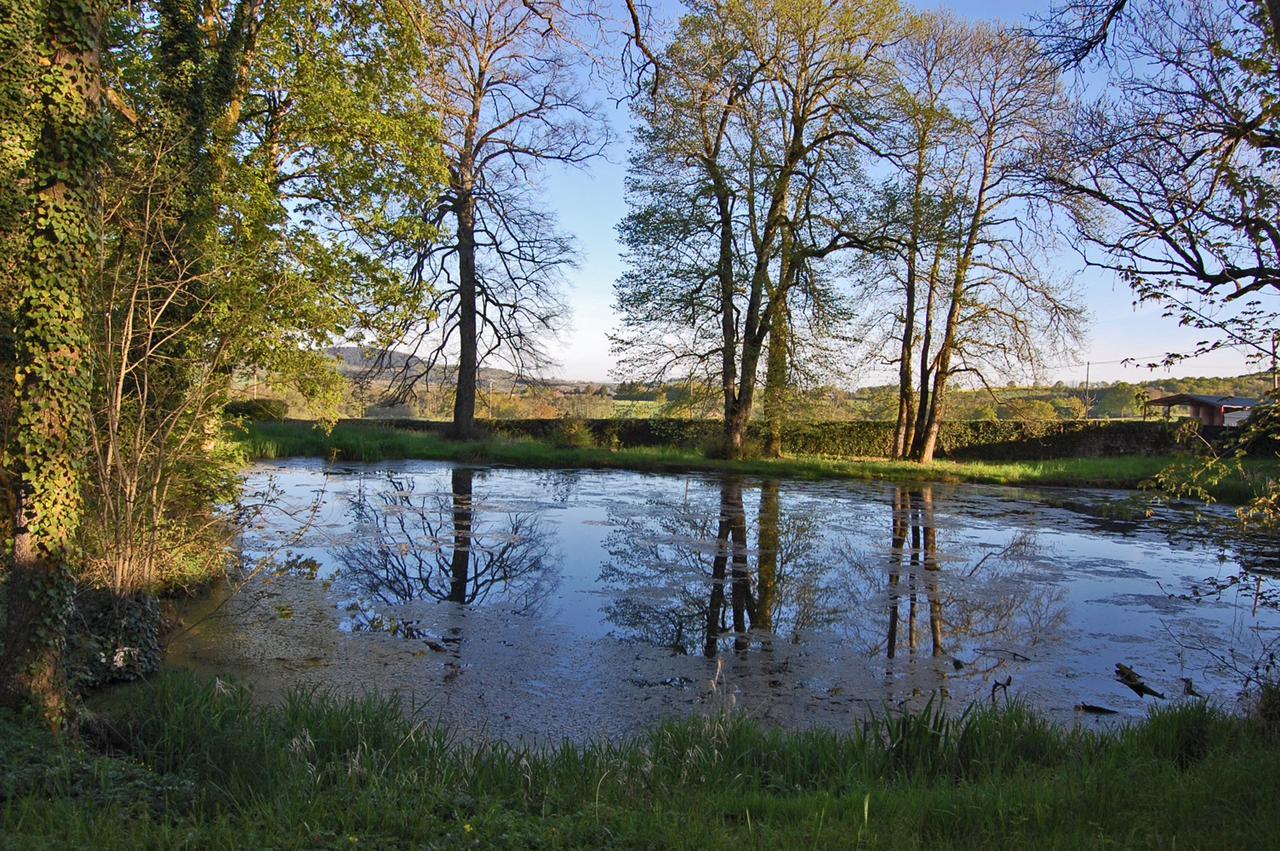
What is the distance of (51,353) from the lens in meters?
4.79

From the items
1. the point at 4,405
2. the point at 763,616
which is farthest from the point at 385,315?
the point at 763,616

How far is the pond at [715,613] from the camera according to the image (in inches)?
235

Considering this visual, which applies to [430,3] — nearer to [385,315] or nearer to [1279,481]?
[385,315]

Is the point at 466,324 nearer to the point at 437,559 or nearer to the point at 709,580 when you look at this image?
the point at 437,559

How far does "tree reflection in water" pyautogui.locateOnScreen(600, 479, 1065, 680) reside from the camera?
7449mm

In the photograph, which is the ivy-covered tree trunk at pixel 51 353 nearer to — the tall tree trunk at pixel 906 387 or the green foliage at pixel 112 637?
the green foliage at pixel 112 637

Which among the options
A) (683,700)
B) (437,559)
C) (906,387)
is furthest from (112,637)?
(906,387)

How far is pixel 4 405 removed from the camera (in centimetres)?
643

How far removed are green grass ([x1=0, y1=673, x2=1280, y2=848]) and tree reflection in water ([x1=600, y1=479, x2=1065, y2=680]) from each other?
2.30 meters

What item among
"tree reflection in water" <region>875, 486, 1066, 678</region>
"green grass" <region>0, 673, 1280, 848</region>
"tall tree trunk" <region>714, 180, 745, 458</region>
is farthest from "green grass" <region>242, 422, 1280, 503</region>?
"green grass" <region>0, 673, 1280, 848</region>

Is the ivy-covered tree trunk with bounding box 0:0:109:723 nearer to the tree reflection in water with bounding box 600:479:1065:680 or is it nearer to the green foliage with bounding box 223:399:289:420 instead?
the green foliage with bounding box 223:399:289:420

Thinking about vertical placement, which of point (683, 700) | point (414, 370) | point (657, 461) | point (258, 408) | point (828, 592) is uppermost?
point (414, 370)

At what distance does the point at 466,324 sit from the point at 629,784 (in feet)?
81.6

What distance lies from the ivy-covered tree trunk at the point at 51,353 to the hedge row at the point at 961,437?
24027mm
